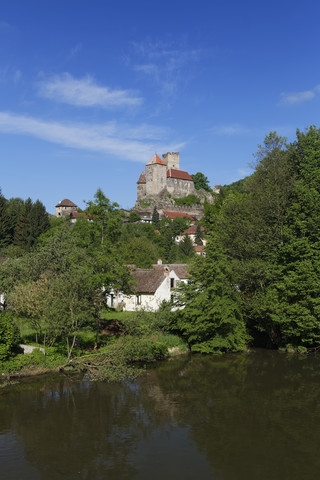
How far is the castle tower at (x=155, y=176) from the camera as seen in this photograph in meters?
140

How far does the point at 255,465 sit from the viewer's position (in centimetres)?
1412

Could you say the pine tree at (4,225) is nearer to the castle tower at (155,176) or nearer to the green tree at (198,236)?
the green tree at (198,236)

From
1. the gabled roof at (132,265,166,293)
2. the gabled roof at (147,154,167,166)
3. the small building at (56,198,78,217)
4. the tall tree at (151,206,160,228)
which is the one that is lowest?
the gabled roof at (132,265,166,293)

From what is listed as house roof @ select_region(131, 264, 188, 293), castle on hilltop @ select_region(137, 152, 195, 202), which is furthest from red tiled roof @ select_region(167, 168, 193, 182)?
house roof @ select_region(131, 264, 188, 293)

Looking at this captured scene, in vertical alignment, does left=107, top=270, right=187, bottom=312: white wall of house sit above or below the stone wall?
below

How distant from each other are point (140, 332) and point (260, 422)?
12381 millimetres

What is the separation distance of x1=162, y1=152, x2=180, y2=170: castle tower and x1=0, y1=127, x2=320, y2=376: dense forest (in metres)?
112

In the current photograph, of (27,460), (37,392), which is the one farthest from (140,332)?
(27,460)

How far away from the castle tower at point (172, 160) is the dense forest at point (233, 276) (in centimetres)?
11193

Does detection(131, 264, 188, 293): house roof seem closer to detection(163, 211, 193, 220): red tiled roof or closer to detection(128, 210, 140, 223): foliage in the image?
detection(128, 210, 140, 223): foliage

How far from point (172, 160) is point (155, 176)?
14.3 metres

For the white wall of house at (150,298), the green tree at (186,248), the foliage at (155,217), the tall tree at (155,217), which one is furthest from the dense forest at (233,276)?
the foliage at (155,217)

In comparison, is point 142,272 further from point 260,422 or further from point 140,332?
point 260,422

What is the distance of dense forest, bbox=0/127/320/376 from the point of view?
1086 inches
